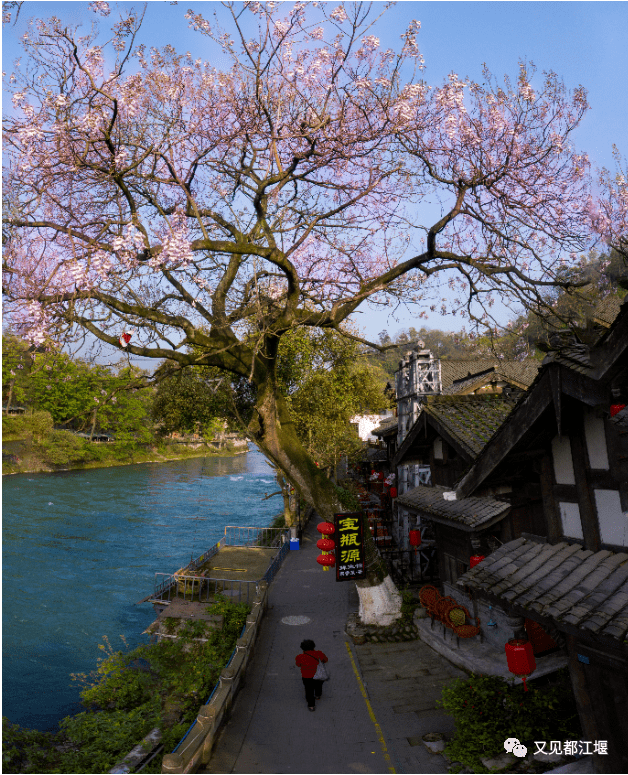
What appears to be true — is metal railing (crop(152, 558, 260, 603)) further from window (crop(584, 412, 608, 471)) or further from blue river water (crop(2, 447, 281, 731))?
window (crop(584, 412, 608, 471))

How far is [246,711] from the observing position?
9383 millimetres

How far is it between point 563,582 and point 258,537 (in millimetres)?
25749

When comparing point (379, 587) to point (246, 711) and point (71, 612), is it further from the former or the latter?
point (71, 612)

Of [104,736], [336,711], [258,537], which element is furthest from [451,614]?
[258,537]

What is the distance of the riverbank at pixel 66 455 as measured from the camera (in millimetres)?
56531

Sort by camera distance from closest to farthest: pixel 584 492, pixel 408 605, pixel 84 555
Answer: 1. pixel 584 492
2. pixel 408 605
3. pixel 84 555

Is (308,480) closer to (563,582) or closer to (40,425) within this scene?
(563,582)

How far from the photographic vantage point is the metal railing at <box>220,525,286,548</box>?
2600 centimetres

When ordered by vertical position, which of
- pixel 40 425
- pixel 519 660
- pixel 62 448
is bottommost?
pixel 519 660

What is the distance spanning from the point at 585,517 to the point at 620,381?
6.62 feet

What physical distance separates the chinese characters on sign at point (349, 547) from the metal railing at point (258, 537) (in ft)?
41.7

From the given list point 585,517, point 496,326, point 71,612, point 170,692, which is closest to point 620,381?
point 585,517

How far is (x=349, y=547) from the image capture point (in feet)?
40.5

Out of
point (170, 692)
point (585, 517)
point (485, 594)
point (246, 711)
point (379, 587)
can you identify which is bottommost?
point (170, 692)
